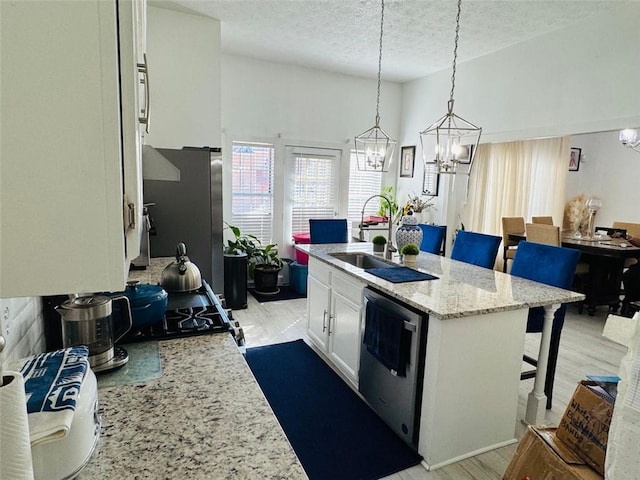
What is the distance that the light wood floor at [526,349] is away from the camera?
2039mm

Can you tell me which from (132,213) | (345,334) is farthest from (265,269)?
(132,213)

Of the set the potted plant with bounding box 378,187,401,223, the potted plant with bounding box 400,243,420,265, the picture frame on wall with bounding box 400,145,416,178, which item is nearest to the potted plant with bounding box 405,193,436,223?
the potted plant with bounding box 378,187,401,223

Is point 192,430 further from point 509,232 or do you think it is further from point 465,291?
point 509,232

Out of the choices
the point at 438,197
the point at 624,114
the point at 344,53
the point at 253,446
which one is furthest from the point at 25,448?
the point at 438,197

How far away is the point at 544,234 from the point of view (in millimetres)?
4836

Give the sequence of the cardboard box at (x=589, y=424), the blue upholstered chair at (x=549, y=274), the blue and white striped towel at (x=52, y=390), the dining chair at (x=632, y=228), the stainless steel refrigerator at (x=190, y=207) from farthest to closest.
→ the dining chair at (x=632, y=228) < the stainless steel refrigerator at (x=190, y=207) < the blue upholstered chair at (x=549, y=274) < the cardboard box at (x=589, y=424) < the blue and white striped towel at (x=52, y=390)

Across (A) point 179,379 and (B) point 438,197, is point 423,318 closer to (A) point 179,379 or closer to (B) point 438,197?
(A) point 179,379

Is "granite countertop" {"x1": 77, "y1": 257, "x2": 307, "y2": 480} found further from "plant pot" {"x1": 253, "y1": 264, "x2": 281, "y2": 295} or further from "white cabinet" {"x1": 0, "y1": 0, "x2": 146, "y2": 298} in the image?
"plant pot" {"x1": 253, "y1": 264, "x2": 281, "y2": 295}

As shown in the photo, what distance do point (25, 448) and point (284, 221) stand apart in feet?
16.8

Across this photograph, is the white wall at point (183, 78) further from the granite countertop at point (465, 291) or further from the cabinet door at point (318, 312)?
the granite countertop at point (465, 291)

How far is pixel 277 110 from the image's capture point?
5.40 meters

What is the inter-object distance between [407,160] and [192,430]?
19.0 feet

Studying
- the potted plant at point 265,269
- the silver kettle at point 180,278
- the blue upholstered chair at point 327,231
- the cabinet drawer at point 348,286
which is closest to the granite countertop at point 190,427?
the silver kettle at point 180,278

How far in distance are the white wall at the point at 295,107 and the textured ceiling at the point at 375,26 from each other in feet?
0.97
